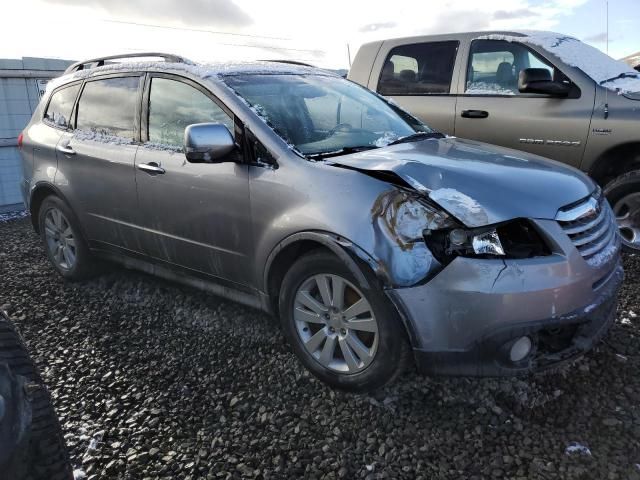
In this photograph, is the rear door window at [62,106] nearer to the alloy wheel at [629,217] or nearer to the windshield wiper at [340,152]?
the windshield wiper at [340,152]

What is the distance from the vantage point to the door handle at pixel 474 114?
4742mm

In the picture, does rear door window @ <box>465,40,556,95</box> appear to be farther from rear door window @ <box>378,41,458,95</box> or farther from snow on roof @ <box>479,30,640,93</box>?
rear door window @ <box>378,41,458,95</box>

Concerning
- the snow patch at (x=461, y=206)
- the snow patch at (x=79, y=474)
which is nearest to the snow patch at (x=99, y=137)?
the snow patch at (x=79, y=474)

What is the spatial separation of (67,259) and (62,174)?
72 centimetres

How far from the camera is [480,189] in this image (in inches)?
94.3

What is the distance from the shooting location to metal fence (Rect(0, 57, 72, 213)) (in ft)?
23.0

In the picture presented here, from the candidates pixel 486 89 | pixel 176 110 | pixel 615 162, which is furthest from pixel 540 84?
pixel 176 110

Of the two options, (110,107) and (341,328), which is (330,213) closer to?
(341,328)

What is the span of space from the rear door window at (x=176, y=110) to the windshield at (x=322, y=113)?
185 millimetres

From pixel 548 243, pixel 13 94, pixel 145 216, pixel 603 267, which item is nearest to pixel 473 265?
pixel 548 243

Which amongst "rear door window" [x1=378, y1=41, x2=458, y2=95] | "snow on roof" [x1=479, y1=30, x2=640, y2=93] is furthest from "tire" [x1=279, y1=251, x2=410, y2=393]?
"snow on roof" [x1=479, y1=30, x2=640, y2=93]

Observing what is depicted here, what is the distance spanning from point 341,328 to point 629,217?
3.09 metres

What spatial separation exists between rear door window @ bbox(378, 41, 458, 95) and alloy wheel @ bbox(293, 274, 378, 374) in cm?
310

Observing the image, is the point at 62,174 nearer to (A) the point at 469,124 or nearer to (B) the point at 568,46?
(A) the point at 469,124
